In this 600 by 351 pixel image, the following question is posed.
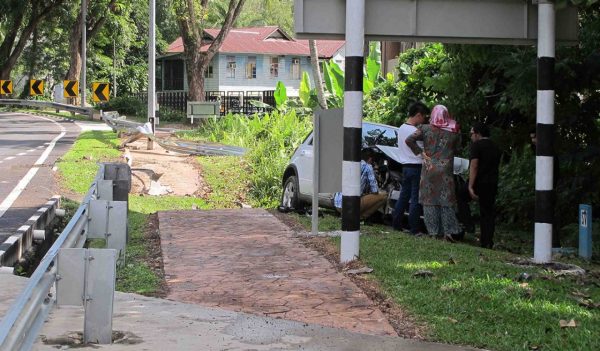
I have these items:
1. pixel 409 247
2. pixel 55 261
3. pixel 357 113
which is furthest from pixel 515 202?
pixel 55 261

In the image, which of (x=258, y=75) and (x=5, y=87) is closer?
(x=5, y=87)

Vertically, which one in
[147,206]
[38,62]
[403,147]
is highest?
[38,62]

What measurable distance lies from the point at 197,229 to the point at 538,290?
17.8 feet

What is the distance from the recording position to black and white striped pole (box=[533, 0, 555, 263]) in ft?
29.6

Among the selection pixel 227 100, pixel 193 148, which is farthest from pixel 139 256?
pixel 227 100

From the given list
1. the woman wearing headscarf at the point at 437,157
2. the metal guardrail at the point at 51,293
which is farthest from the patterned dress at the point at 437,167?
the metal guardrail at the point at 51,293

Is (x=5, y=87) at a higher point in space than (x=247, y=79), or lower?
lower

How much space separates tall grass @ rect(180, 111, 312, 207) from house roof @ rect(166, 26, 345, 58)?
1356 inches

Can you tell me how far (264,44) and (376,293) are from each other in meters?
62.5

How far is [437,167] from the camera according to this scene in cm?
1054

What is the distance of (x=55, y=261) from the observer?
221 inches

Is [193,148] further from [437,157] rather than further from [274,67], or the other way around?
[274,67]

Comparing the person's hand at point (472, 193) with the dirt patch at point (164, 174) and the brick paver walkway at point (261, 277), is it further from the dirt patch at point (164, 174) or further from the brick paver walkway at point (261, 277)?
the dirt patch at point (164, 174)

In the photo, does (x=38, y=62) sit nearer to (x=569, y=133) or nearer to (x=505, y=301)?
(x=569, y=133)
